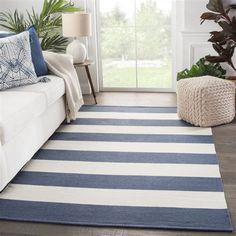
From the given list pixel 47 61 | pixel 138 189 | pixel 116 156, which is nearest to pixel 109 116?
pixel 47 61

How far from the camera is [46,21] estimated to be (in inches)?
183

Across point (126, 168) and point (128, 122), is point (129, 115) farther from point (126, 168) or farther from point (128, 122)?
point (126, 168)

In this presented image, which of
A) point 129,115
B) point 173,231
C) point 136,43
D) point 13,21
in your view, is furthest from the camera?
point 136,43

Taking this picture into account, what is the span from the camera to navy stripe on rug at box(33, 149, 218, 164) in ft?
9.75

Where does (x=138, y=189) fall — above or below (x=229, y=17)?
below

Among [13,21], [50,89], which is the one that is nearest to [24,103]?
[50,89]

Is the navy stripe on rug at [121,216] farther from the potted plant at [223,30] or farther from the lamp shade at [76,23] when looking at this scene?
the potted plant at [223,30]

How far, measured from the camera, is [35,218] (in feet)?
7.39

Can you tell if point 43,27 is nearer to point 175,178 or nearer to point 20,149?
point 20,149

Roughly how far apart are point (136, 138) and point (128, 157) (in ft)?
1.37

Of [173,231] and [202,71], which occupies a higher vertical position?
[202,71]

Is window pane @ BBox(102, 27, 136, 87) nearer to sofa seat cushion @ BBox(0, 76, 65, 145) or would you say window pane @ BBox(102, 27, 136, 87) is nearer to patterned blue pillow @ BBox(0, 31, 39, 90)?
sofa seat cushion @ BBox(0, 76, 65, 145)

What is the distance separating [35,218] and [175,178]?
3.05 feet

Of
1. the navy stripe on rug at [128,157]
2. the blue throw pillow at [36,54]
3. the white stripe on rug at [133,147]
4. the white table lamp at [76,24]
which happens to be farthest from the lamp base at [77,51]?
the navy stripe on rug at [128,157]
